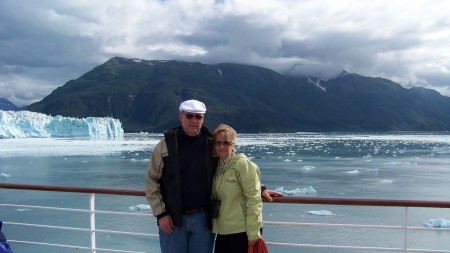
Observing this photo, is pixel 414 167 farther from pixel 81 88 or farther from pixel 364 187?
pixel 81 88

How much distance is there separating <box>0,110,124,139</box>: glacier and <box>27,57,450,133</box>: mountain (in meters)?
60.3

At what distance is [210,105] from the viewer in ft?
497

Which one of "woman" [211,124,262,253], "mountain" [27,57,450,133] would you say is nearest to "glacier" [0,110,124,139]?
"woman" [211,124,262,253]

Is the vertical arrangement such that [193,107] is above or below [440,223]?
above

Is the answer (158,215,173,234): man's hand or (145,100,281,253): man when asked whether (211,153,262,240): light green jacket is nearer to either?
(145,100,281,253): man

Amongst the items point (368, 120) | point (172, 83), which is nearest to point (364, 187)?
point (172, 83)

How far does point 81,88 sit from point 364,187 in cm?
16168

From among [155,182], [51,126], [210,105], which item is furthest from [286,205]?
[210,105]

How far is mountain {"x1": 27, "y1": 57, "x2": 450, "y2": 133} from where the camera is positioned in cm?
13938

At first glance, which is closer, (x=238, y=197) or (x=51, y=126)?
(x=238, y=197)

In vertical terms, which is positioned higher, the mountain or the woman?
the mountain

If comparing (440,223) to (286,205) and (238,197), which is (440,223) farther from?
(238,197)

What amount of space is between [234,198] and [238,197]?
3 centimetres

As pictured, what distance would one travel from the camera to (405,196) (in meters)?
14.4
